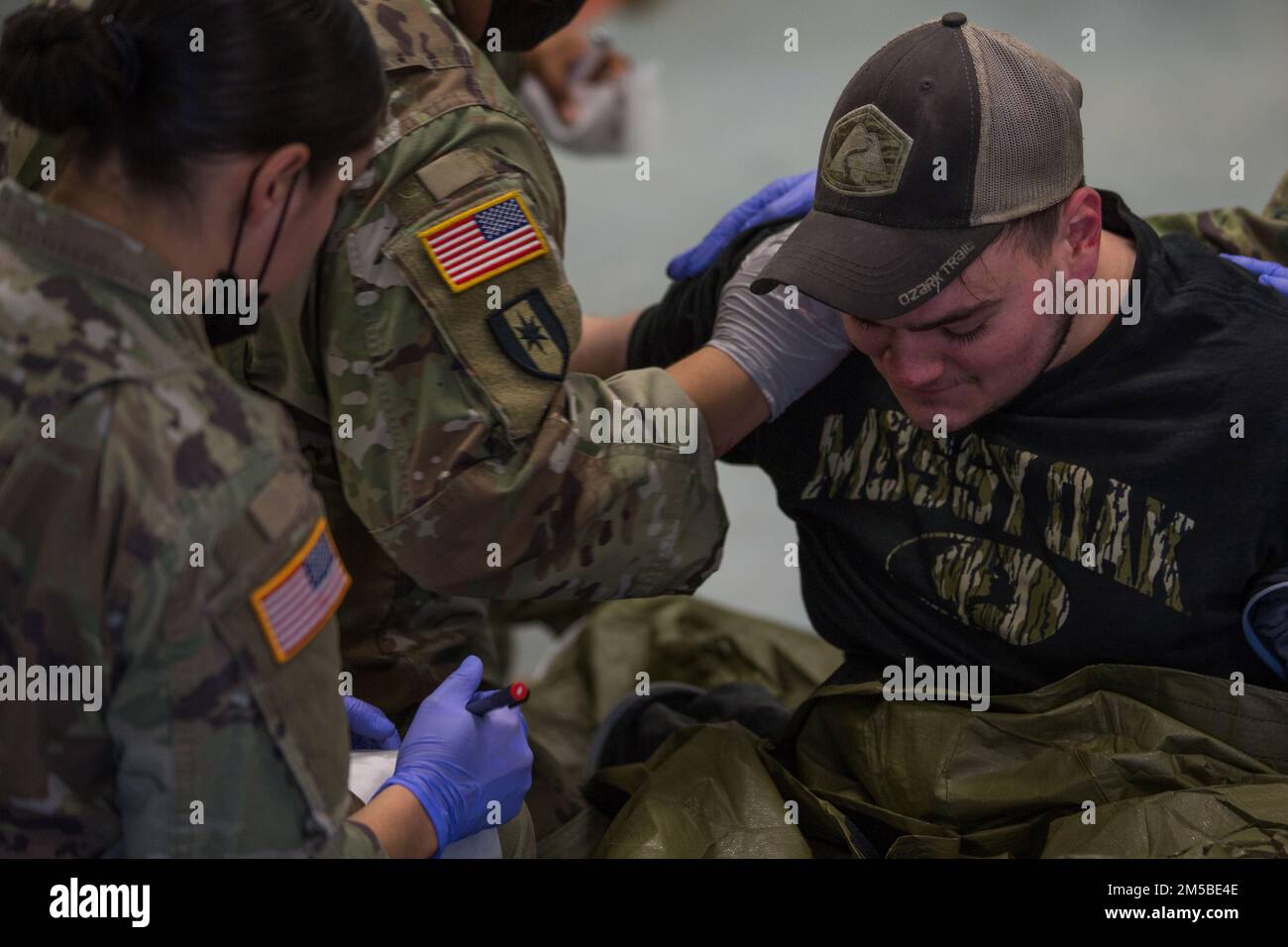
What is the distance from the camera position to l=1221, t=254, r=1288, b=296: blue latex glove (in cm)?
183

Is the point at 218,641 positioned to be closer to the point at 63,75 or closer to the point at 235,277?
the point at 235,277

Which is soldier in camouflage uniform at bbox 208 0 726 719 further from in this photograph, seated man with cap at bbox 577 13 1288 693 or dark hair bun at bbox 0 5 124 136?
dark hair bun at bbox 0 5 124 136

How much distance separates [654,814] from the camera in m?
1.84

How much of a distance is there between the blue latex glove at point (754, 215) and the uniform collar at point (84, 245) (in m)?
0.97

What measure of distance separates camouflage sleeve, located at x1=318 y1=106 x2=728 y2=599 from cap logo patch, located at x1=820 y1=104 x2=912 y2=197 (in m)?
0.33

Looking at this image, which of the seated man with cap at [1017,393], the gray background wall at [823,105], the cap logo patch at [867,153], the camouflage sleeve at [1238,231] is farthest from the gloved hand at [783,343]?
the gray background wall at [823,105]

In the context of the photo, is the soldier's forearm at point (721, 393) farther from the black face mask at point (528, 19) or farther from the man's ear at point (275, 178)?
the man's ear at point (275, 178)

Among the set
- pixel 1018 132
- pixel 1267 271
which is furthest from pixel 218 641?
pixel 1267 271

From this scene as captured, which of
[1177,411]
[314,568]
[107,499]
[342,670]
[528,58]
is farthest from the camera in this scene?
[528,58]

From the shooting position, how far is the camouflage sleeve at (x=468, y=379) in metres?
1.63

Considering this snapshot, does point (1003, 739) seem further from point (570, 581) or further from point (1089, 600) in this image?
point (570, 581)

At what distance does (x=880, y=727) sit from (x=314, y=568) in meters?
0.85

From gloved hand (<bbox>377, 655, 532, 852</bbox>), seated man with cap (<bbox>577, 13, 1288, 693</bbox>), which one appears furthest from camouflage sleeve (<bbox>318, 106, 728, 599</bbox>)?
seated man with cap (<bbox>577, 13, 1288, 693</bbox>)

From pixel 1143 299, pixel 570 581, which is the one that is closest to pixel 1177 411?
pixel 1143 299
